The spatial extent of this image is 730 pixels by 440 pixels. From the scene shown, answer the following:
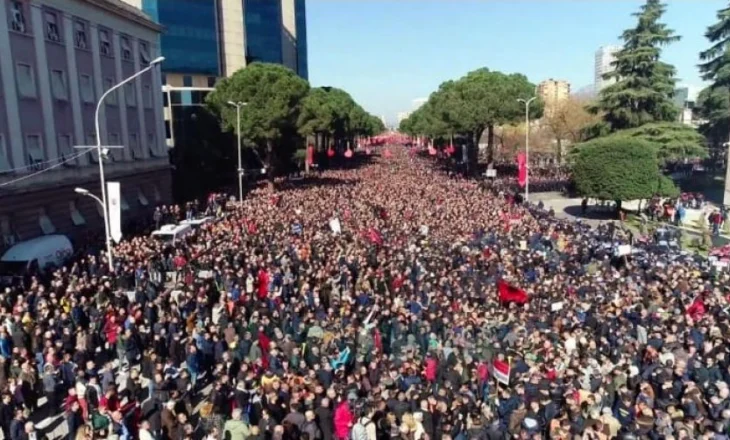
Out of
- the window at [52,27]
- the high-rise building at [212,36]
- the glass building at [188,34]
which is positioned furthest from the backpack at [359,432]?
the glass building at [188,34]

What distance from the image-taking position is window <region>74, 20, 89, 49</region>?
3022 centimetres

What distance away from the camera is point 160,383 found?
34.2 feet

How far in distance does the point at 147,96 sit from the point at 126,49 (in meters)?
3.64

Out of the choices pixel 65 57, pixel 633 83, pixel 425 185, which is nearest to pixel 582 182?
pixel 425 185

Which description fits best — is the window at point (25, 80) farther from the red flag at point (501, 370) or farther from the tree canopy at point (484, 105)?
the tree canopy at point (484, 105)

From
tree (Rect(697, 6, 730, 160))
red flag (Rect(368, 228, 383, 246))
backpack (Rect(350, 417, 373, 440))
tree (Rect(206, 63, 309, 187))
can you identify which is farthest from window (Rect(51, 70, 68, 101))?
tree (Rect(697, 6, 730, 160))

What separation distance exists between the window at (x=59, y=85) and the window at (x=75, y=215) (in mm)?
4684

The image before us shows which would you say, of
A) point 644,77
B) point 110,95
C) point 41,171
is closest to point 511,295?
point 41,171

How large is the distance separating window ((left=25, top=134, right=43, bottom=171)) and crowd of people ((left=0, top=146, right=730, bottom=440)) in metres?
6.61

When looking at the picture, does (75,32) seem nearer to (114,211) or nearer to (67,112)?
(67,112)

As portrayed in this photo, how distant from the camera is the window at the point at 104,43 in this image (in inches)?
1281

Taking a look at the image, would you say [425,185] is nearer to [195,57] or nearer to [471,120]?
[471,120]

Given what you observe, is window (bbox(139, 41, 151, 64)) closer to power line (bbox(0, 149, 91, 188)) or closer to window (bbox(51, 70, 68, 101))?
window (bbox(51, 70, 68, 101))

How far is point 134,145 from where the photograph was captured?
119 feet
